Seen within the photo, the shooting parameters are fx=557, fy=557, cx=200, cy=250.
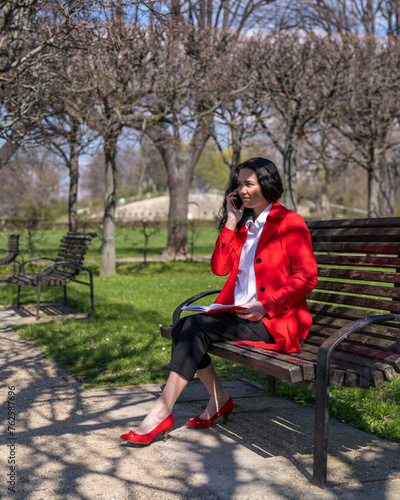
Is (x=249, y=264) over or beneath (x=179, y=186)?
beneath

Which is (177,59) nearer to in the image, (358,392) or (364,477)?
(358,392)

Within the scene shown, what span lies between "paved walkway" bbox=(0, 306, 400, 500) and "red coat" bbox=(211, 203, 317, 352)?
63cm

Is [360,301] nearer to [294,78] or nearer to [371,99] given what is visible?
[294,78]

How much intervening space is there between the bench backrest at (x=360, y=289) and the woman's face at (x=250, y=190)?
0.65 metres

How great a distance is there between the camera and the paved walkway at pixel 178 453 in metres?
2.63

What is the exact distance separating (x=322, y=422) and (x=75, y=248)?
630 cm

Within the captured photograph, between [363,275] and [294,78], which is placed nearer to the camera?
[363,275]

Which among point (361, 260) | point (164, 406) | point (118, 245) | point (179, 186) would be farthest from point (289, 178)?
point (118, 245)

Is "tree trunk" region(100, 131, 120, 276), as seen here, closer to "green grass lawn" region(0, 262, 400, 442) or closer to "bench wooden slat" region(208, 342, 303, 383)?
"green grass lawn" region(0, 262, 400, 442)

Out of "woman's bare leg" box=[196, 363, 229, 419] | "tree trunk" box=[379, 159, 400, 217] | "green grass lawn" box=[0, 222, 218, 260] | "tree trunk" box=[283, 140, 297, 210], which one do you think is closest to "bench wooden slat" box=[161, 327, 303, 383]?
"woman's bare leg" box=[196, 363, 229, 419]

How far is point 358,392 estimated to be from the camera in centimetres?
428

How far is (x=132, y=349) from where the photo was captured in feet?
18.1

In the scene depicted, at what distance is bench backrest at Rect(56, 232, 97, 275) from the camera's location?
26.4 ft

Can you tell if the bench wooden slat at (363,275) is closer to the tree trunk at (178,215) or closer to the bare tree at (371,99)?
the bare tree at (371,99)
